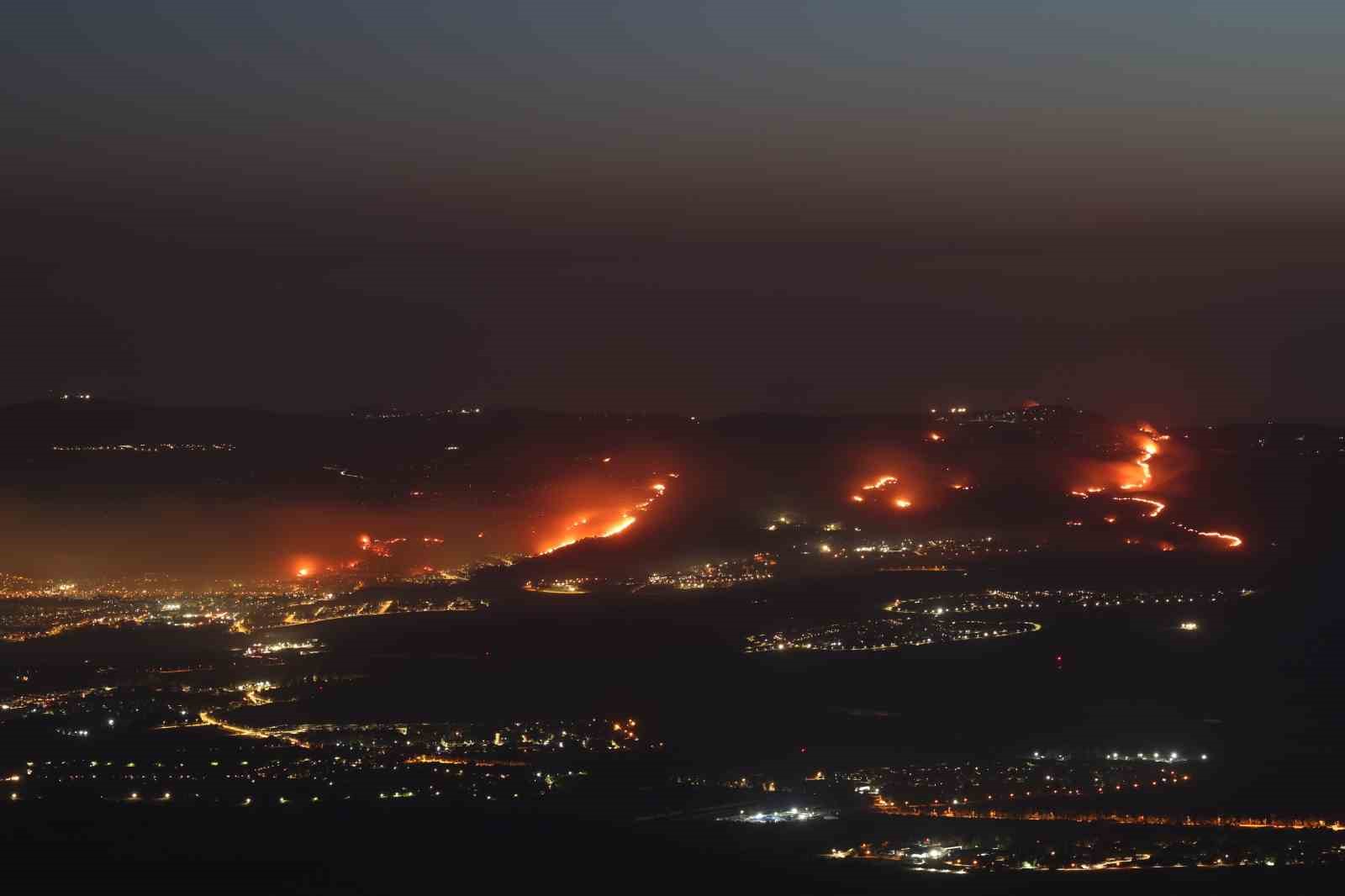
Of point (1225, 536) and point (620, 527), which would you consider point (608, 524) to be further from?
point (1225, 536)

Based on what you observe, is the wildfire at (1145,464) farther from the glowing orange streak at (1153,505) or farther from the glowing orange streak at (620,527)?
the glowing orange streak at (620,527)

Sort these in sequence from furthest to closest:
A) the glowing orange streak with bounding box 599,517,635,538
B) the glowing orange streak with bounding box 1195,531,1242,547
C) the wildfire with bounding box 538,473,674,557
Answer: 1. the glowing orange streak with bounding box 599,517,635,538
2. the wildfire with bounding box 538,473,674,557
3. the glowing orange streak with bounding box 1195,531,1242,547

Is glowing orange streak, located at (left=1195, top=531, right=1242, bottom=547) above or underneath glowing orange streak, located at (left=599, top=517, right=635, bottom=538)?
underneath

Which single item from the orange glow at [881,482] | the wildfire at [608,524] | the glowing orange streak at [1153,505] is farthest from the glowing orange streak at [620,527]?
the glowing orange streak at [1153,505]

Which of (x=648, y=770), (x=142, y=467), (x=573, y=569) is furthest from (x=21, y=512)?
(x=648, y=770)

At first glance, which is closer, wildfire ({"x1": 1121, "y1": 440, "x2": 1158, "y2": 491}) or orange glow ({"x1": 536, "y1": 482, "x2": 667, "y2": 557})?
orange glow ({"x1": 536, "y1": 482, "x2": 667, "y2": 557})

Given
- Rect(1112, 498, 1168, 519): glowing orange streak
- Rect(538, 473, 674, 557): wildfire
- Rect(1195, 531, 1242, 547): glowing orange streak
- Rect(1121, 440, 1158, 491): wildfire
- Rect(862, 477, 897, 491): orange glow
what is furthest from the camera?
Rect(862, 477, 897, 491): orange glow


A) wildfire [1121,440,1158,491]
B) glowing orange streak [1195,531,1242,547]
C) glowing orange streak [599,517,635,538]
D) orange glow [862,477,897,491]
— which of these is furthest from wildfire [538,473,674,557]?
glowing orange streak [1195,531,1242,547]

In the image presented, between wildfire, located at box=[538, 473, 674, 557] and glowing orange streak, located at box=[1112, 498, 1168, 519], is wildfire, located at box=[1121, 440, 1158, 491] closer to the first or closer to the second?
glowing orange streak, located at box=[1112, 498, 1168, 519]

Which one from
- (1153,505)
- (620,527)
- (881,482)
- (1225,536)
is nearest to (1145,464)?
(1153,505)

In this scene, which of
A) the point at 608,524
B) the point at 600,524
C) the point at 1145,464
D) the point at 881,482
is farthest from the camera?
the point at 1145,464

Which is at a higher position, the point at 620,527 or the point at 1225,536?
the point at 620,527
